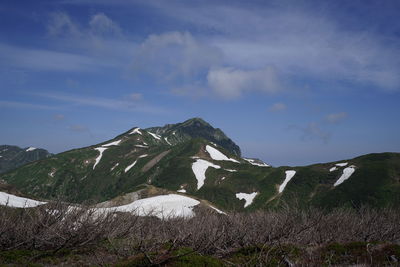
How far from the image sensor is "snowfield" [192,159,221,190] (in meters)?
126

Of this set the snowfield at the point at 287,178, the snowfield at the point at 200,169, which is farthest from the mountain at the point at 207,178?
the snowfield at the point at 287,178

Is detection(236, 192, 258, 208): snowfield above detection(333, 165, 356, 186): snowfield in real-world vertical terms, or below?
below

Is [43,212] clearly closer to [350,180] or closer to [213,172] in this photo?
[350,180]

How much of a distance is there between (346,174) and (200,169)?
58.2 metres

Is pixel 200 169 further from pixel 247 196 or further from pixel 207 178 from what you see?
pixel 247 196

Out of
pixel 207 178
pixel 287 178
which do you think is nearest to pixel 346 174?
pixel 287 178

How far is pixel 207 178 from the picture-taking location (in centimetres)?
12662

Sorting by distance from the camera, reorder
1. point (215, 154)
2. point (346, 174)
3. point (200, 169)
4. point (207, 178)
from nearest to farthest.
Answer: point (346, 174)
point (207, 178)
point (200, 169)
point (215, 154)

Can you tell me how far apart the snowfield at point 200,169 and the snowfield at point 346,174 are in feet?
163

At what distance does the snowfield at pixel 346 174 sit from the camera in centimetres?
10616

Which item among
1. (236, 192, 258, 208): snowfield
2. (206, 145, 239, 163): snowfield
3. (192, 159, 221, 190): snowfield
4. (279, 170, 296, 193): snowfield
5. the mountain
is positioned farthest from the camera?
(206, 145, 239, 163): snowfield

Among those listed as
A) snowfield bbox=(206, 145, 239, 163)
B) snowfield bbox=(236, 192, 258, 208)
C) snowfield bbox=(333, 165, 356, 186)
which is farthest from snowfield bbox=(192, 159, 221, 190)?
snowfield bbox=(333, 165, 356, 186)

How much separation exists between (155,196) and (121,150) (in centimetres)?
12331

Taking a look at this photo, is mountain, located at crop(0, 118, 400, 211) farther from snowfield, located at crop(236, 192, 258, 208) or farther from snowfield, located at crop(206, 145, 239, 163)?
snowfield, located at crop(206, 145, 239, 163)
